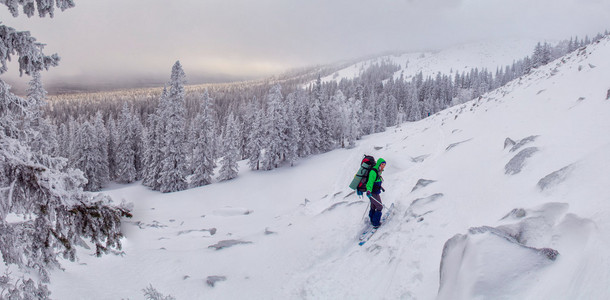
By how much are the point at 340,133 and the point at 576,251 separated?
52896 millimetres

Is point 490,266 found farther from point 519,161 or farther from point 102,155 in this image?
point 102,155

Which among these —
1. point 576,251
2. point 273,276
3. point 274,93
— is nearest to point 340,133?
point 274,93

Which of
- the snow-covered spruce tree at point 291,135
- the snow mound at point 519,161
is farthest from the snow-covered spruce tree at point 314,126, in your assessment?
the snow mound at point 519,161

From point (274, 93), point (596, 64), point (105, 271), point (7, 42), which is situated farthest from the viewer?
point (274, 93)

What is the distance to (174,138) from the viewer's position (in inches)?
1535

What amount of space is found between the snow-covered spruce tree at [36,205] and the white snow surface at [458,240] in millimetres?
527

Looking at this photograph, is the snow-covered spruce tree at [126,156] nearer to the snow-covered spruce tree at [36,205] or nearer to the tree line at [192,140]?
the tree line at [192,140]

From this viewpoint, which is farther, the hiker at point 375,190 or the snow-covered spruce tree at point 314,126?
the snow-covered spruce tree at point 314,126

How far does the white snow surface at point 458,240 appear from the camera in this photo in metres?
4.64

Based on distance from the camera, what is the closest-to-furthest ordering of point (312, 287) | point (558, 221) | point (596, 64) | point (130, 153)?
1. point (558, 221)
2. point (312, 287)
3. point (596, 64)
4. point (130, 153)

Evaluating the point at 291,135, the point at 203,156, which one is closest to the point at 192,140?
the point at 203,156

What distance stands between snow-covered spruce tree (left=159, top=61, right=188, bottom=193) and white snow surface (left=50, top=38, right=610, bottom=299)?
2458 centimetres

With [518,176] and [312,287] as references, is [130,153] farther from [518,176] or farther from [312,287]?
[518,176]

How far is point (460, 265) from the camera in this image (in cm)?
530
